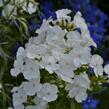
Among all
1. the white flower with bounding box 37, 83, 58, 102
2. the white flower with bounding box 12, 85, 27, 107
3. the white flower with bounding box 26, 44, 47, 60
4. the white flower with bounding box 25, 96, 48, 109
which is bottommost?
the white flower with bounding box 25, 96, 48, 109

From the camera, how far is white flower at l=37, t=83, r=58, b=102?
6.90 ft

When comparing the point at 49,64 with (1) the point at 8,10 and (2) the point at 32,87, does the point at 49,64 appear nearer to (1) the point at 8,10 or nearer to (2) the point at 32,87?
(2) the point at 32,87

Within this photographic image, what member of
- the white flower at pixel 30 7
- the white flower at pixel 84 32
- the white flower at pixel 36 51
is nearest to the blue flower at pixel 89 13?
the white flower at pixel 30 7

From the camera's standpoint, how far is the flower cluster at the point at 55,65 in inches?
82.8

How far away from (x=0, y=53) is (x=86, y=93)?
439mm

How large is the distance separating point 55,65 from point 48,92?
101mm

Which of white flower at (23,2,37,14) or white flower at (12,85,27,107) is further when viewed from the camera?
white flower at (23,2,37,14)

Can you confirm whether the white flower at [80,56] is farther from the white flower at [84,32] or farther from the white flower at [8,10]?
the white flower at [8,10]

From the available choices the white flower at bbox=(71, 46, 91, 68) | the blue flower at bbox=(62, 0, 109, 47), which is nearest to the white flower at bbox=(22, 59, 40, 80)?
the white flower at bbox=(71, 46, 91, 68)

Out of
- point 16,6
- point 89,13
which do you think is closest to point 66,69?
point 16,6

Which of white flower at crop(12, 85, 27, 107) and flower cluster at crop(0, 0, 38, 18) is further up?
flower cluster at crop(0, 0, 38, 18)

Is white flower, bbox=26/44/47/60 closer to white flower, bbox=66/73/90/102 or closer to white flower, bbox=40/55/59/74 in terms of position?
white flower, bbox=40/55/59/74

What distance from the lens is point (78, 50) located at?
212 cm

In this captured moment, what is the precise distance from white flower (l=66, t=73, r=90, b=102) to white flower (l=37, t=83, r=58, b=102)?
7 centimetres
